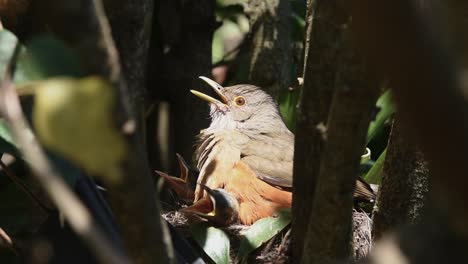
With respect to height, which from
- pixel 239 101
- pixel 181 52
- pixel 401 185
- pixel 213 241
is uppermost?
pixel 181 52

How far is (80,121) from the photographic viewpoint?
127 centimetres

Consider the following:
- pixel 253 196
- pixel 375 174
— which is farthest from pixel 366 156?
pixel 253 196

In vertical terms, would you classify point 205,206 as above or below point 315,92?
below

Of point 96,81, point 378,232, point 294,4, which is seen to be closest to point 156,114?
point 294,4

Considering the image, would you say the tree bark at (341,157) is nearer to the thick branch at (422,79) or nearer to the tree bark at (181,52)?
the thick branch at (422,79)

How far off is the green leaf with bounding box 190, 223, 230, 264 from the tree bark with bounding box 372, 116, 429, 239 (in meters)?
0.72

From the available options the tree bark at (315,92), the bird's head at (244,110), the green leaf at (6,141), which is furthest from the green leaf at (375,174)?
the green leaf at (6,141)

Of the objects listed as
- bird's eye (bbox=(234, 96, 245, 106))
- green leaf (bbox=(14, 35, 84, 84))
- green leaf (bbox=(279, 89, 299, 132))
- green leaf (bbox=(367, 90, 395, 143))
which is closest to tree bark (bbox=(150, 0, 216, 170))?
bird's eye (bbox=(234, 96, 245, 106))

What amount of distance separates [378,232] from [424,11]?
8.46ft

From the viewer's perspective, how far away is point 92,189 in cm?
266

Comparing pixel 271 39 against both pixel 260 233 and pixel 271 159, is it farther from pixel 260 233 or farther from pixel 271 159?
pixel 260 233

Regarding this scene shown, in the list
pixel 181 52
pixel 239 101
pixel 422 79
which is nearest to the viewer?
pixel 422 79

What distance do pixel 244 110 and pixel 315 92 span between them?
310cm

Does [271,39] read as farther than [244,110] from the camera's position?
No
